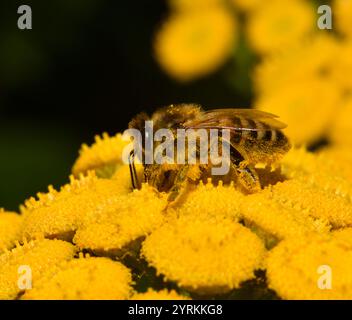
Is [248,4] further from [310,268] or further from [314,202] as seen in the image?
[310,268]

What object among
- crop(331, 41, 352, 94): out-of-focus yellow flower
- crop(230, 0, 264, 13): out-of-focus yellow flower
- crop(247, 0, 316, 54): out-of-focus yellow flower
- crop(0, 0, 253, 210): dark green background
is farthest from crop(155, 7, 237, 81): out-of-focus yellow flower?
crop(331, 41, 352, 94): out-of-focus yellow flower

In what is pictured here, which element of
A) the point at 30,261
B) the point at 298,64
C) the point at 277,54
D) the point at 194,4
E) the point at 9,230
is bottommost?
the point at 30,261

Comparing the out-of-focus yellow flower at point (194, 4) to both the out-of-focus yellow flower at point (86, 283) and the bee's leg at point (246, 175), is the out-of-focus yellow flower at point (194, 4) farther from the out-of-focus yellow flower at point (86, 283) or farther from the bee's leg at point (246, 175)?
the out-of-focus yellow flower at point (86, 283)

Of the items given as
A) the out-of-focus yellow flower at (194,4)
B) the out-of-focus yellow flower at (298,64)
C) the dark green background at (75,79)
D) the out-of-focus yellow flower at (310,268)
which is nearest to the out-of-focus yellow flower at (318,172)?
the out-of-focus yellow flower at (310,268)

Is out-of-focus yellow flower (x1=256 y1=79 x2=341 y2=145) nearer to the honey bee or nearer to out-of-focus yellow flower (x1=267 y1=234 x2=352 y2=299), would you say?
the honey bee

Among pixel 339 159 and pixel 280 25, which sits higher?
pixel 280 25

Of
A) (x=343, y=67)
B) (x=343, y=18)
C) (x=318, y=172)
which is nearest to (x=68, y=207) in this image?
(x=318, y=172)

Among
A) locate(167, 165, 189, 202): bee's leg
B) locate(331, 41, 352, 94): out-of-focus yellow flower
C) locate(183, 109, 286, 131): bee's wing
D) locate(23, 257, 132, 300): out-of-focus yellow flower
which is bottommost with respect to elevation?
locate(23, 257, 132, 300): out-of-focus yellow flower

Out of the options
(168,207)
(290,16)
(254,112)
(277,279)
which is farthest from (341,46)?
(277,279)
